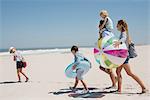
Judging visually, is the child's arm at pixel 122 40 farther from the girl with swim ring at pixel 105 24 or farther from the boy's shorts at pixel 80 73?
the boy's shorts at pixel 80 73

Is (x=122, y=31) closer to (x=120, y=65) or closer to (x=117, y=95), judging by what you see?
(x=120, y=65)

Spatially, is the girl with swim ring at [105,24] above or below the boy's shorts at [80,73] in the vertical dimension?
above

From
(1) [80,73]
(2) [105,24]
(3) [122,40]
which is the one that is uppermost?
(2) [105,24]

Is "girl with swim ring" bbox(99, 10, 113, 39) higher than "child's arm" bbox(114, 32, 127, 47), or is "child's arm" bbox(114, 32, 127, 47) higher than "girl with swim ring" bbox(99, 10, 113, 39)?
"girl with swim ring" bbox(99, 10, 113, 39)

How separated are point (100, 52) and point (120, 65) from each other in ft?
1.87

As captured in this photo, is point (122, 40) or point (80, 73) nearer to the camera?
point (122, 40)

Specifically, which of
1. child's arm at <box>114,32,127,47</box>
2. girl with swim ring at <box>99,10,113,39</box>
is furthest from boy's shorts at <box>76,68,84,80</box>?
child's arm at <box>114,32,127,47</box>

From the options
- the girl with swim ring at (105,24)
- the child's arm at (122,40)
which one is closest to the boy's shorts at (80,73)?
the girl with swim ring at (105,24)

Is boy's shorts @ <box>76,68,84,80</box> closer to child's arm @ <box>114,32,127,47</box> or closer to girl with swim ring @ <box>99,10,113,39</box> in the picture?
girl with swim ring @ <box>99,10,113,39</box>

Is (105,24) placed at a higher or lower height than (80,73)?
higher

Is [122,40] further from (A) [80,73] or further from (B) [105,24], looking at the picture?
(A) [80,73]

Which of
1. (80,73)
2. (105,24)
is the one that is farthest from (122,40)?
(80,73)

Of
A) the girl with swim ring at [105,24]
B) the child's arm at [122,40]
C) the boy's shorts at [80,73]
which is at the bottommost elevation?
the boy's shorts at [80,73]

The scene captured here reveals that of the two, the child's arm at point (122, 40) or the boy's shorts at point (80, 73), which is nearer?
the child's arm at point (122, 40)
